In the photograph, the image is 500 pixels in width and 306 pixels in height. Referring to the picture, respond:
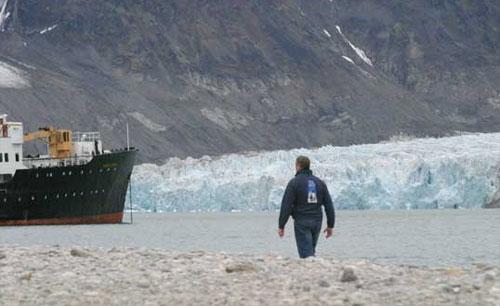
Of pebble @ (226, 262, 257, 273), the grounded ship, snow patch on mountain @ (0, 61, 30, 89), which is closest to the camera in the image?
pebble @ (226, 262, 257, 273)

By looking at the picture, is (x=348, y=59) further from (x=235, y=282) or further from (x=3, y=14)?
(x=235, y=282)

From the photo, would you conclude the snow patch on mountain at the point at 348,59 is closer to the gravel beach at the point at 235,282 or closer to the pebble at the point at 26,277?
the gravel beach at the point at 235,282

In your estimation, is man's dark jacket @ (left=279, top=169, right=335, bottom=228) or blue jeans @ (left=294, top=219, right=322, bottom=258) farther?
blue jeans @ (left=294, top=219, right=322, bottom=258)

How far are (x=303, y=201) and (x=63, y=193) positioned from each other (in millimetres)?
39407

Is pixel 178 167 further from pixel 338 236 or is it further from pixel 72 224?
pixel 338 236

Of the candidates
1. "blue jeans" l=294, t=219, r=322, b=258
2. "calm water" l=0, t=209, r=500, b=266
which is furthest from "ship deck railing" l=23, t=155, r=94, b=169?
"blue jeans" l=294, t=219, r=322, b=258

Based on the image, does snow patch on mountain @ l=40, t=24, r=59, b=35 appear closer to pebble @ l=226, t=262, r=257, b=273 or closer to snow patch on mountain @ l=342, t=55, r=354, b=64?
snow patch on mountain @ l=342, t=55, r=354, b=64

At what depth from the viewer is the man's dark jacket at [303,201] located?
12281mm

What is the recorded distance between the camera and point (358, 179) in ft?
198

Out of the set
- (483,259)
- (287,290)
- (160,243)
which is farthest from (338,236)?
(287,290)

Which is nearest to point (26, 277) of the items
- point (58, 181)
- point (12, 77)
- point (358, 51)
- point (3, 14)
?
point (58, 181)

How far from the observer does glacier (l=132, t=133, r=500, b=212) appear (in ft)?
184

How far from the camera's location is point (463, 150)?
6328cm

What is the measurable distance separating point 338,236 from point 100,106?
343 ft
